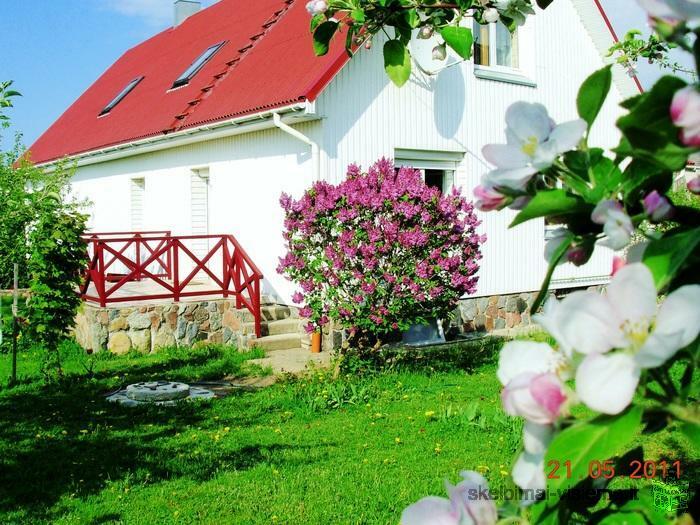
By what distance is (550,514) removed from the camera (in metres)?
0.86

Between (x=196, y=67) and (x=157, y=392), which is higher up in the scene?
(x=196, y=67)

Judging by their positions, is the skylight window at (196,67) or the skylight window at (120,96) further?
the skylight window at (120,96)

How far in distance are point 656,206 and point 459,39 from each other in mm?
→ 1410

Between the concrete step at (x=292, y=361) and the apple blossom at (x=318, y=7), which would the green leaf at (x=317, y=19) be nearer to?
the apple blossom at (x=318, y=7)

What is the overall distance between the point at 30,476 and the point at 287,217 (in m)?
4.12

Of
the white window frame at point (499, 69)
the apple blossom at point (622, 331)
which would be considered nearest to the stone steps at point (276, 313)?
the white window frame at point (499, 69)

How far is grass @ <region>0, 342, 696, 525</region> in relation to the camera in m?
4.59

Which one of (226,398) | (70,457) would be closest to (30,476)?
(70,457)

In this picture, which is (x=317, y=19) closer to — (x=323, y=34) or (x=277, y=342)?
(x=323, y=34)

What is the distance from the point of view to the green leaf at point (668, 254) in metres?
0.71

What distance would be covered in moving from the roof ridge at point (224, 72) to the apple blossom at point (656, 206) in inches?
480

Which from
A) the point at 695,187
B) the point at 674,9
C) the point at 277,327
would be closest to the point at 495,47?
the point at 277,327

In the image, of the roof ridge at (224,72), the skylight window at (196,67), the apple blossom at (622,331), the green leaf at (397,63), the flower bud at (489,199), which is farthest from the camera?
the skylight window at (196,67)

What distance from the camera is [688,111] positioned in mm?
659
